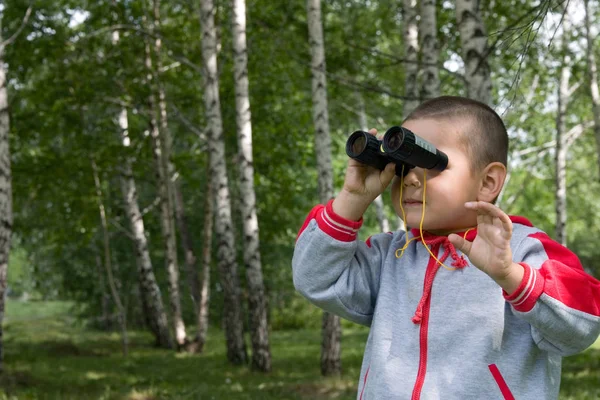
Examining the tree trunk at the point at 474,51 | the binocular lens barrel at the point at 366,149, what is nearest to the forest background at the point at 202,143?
the tree trunk at the point at 474,51

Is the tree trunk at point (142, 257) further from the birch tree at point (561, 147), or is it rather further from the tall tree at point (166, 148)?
the birch tree at point (561, 147)

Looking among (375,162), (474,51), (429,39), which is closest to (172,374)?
(429,39)

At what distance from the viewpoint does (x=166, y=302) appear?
22.5 m

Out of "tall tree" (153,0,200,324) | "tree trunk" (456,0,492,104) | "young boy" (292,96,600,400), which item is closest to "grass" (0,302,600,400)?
"tall tree" (153,0,200,324)

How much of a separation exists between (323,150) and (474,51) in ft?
16.4

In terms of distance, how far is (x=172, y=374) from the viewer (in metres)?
11.2

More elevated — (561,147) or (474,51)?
(474,51)

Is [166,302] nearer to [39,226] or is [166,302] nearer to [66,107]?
[39,226]

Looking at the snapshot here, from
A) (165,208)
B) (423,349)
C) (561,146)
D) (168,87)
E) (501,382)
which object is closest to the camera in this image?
(501,382)

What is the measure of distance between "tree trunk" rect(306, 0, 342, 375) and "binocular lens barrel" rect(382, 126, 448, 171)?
27.4ft

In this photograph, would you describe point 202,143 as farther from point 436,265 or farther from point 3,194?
point 436,265

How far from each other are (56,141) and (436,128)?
57.6 feet

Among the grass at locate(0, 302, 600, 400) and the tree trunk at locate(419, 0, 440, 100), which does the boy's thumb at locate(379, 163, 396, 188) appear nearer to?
the grass at locate(0, 302, 600, 400)

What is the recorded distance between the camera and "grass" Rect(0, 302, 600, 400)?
8484mm
